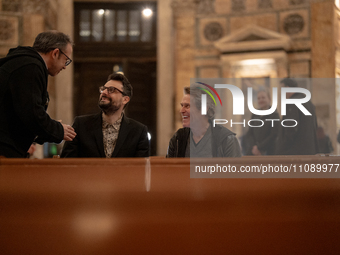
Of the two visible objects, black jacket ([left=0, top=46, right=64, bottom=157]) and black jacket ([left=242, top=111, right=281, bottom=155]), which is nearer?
black jacket ([left=0, top=46, right=64, bottom=157])

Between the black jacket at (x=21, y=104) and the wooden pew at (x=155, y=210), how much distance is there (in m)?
0.50

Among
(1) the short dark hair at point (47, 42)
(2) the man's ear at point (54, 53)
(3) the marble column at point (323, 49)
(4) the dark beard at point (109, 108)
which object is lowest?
(4) the dark beard at point (109, 108)

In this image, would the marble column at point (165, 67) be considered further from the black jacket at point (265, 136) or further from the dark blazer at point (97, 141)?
the dark blazer at point (97, 141)

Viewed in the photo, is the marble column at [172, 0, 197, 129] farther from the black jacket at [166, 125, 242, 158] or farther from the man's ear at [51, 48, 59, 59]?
the man's ear at [51, 48, 59, 59]

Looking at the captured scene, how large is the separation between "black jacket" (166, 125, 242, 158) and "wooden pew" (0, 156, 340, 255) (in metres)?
0.98

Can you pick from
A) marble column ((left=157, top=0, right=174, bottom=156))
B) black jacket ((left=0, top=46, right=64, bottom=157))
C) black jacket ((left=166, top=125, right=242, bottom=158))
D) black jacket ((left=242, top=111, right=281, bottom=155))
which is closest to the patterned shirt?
black jacket ((left=166, top=125, right=242, bottom=158))

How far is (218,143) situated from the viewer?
2.60 meters

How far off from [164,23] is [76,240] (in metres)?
8.87

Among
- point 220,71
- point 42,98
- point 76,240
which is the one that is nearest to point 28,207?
point 76,240

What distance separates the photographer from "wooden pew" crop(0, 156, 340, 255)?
150 cm

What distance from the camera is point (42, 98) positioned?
84.4 inches

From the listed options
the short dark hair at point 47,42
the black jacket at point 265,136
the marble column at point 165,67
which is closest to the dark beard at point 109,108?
the short dark hair at point 47,42

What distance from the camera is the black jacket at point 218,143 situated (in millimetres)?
2548

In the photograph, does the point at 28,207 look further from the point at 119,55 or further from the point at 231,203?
the point at 119,55
